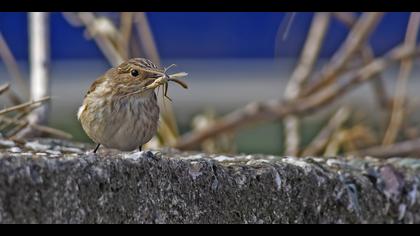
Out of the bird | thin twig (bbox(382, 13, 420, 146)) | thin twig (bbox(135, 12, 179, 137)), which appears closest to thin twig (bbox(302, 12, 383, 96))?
thin twig (bbox(382, 13, 420, 146))

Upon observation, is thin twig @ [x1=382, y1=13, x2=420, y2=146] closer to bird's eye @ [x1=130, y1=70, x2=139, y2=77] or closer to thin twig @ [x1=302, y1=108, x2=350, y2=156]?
thin twig @ [x1=302, y1=108, x2=350, y2=156]

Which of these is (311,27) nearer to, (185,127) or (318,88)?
(318,88)

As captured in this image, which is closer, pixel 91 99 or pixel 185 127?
pixel 91 99

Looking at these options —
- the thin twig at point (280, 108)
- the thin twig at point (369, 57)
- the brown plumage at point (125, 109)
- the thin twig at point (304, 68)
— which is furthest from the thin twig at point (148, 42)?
the brown plumage at point (125, 109)

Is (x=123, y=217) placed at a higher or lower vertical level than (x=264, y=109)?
lower

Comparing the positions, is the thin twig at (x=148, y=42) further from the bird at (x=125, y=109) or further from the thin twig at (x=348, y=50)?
the bird at (x=125, y=109)

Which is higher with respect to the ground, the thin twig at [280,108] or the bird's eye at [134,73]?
the thin twig at [280,108]
